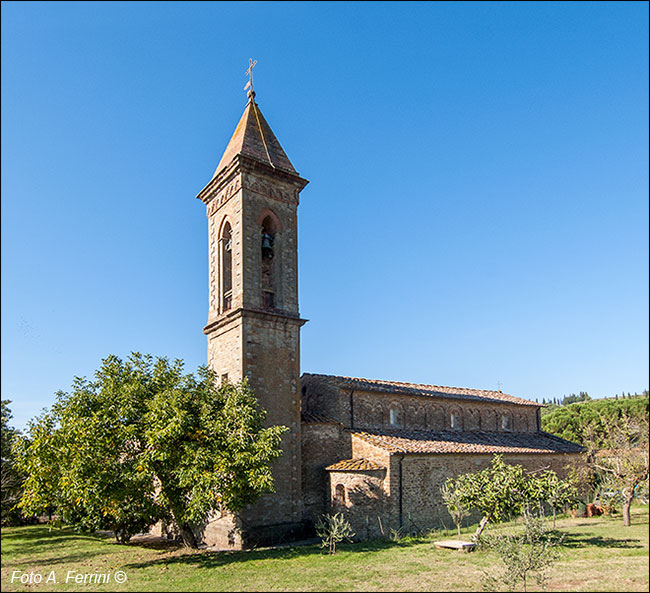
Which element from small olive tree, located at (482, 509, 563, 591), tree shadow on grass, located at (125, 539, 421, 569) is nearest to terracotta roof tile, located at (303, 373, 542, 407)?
tree shadow on grass, located at (125, 539, 421, 569)

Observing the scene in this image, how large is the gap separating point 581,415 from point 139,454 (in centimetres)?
3880

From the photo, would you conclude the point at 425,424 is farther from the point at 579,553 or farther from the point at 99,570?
the point at 99,570

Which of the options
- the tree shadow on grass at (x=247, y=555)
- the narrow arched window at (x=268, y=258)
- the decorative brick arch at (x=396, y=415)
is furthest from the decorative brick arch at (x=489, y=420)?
the narrow arched window at (x=268, y=258)

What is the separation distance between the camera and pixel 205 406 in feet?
56.8

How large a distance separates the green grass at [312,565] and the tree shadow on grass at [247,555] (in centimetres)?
3

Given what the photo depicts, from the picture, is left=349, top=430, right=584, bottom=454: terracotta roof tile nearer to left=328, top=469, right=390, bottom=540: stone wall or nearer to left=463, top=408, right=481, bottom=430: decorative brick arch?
left=463, top=408, right=481, bottom=430: decorative brick arch

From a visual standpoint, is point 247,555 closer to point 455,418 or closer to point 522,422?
point 455,418

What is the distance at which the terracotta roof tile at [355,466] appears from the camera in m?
21.0

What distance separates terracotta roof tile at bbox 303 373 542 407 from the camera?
988 inches

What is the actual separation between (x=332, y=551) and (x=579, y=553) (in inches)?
313

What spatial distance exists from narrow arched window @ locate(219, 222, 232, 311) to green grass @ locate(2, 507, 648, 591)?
33.0 feet

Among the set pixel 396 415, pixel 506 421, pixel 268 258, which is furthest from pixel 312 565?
pixel 506 421

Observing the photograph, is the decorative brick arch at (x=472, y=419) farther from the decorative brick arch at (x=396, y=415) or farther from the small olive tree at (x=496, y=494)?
the small olive tree at (x=496, y=494)

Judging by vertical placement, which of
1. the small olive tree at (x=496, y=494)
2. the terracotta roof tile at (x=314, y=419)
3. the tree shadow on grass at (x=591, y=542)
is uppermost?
the terracotta roof tile at (x=314, y=419)
